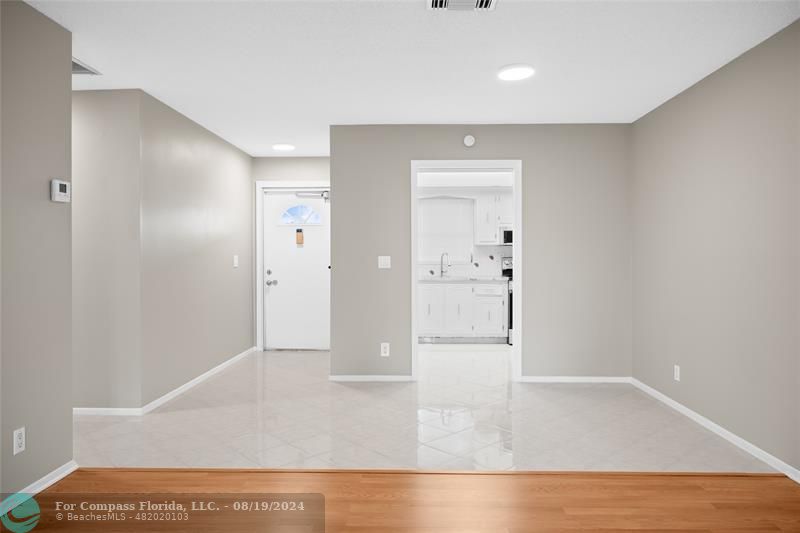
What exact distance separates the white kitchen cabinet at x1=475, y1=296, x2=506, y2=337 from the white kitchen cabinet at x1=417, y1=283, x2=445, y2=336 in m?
0.55

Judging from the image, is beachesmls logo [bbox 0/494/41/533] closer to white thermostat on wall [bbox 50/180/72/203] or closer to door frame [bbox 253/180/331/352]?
white thermostat on wall [bbox 50/180/72/203]

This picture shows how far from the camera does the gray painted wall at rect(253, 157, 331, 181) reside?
20.0 feet

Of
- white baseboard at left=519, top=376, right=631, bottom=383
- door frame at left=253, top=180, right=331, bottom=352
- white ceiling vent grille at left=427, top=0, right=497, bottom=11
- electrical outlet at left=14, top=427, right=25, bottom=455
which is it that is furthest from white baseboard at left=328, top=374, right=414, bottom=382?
white ceiling vent grille at left=427, top=0, right=497, bottom=11

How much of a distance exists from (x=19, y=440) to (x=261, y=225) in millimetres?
4072

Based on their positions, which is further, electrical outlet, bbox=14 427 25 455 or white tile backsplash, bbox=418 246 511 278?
white tile backsplash, bbox=418 246 511 278

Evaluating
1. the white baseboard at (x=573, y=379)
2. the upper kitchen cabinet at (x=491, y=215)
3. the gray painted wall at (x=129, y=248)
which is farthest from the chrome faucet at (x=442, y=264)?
the gray painted wall at (x=129, y=248)

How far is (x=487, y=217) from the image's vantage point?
758 cm

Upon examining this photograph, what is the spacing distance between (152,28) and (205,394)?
2.95m

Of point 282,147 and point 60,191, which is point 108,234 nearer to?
point 60,191

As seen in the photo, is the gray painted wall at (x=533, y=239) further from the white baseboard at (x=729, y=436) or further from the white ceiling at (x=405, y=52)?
the white baseboard at (x=729, y=436)

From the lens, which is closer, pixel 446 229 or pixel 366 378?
pixel 366 378

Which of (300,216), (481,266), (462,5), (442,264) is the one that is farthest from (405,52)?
(481,266)

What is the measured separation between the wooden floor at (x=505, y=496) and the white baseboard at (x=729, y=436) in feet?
0.49

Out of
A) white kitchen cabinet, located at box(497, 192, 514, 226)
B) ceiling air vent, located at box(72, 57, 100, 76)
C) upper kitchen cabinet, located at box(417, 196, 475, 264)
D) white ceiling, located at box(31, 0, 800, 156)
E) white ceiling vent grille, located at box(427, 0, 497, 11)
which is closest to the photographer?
white ceiling vent grille, located at box(427, 0, 497, 11)
